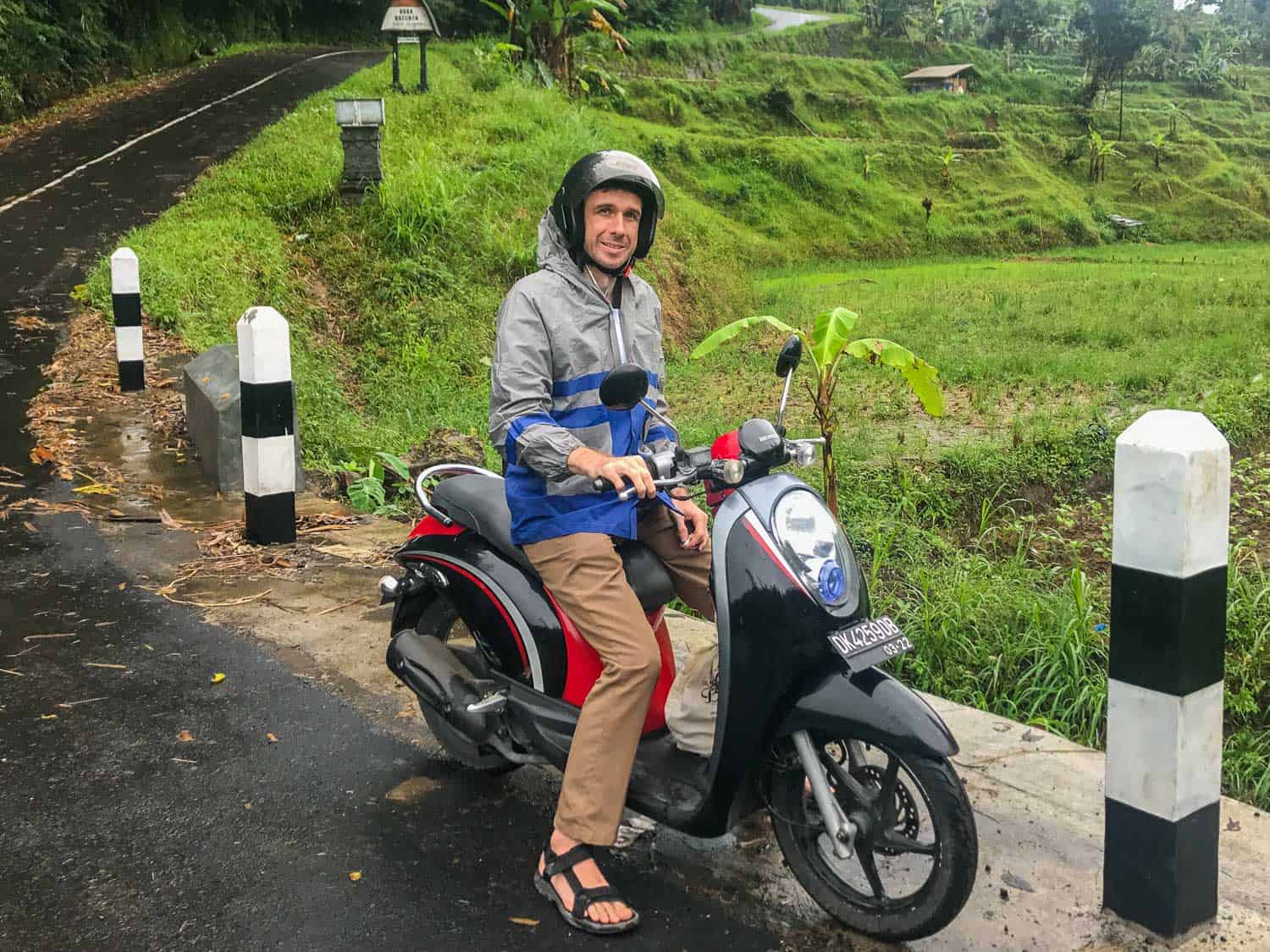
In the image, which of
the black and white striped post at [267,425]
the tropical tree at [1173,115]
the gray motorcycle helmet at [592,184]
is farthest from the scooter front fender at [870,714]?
the tropical tree at [1173,115]

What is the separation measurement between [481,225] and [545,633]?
11693 millimetres

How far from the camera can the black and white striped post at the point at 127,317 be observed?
7.75m

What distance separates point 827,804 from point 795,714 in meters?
0.20

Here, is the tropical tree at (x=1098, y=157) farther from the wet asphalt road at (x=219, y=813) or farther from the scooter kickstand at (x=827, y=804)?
the scooter kickstand at (x=827, y=804)

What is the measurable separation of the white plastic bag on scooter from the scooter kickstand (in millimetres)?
267

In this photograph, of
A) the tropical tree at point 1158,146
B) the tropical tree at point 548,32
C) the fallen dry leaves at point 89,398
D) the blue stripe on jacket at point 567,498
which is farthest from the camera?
the tropical tree at point 1158,146

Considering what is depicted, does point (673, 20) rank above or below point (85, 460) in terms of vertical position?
above

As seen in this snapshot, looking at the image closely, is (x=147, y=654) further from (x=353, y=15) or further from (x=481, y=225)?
(x=353, y=15)

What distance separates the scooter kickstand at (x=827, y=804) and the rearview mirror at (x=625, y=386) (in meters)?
0.82

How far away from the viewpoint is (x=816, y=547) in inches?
106

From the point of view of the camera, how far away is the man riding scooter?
2.85 m

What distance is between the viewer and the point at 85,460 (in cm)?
671

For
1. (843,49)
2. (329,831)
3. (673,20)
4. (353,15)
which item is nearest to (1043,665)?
(329,831)

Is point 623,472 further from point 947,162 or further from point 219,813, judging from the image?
point 947,162
